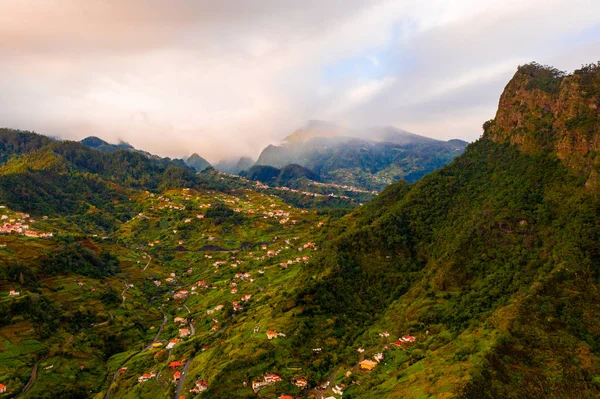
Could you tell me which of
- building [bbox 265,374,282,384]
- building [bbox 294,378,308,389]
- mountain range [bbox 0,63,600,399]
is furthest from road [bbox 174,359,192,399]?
building [bbox 294,378,308,389]

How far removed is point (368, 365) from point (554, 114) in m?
90.9

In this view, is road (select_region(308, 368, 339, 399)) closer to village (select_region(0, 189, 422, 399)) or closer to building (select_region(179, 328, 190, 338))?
village (select_region(0, 189, 422, 399))

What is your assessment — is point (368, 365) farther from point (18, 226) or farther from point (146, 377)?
point (18, 226)

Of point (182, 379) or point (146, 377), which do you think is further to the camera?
point (146, 377)

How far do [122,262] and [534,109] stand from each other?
17352 cm

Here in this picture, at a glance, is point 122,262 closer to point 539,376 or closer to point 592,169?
point 539,376

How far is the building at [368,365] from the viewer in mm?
69975

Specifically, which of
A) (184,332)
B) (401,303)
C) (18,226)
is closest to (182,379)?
(184,332)

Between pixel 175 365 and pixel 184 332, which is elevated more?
pixel 175 365

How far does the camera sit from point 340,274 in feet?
332

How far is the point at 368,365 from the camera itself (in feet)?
231

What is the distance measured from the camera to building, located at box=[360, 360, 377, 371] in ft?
230

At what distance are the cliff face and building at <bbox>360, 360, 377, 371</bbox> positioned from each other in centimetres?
6573

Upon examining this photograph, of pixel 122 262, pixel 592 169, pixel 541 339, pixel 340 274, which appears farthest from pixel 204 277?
pixel 592 169
